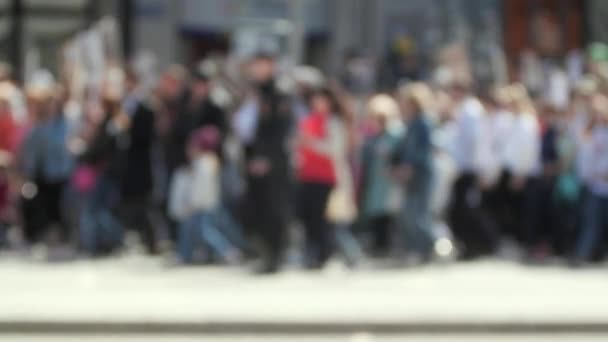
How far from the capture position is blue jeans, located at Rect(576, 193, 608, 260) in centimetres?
1548

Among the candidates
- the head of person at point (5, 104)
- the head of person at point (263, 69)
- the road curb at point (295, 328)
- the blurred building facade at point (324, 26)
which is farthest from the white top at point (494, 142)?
the blurred building facade at point (324, 26)

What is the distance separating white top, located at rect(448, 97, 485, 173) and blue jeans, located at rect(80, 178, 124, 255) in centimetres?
341

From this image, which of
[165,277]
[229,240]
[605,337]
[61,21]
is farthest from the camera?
[61,21]

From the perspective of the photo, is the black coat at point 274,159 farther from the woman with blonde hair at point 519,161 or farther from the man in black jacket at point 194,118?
the woman with blonde hair at point 519,161

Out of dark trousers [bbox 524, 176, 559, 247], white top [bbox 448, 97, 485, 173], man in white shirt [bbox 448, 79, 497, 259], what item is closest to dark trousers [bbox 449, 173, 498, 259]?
man in white shirt [bbox 448, 79, 497, 259]

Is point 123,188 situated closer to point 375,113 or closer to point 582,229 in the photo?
point 375,113

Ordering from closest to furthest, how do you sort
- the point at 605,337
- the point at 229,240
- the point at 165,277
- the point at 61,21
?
the point at 605,337 < the point at 165,277 < the point at 229,240 < the point at 61,21

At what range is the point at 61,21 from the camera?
23.4m

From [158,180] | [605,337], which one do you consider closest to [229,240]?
[158,180]

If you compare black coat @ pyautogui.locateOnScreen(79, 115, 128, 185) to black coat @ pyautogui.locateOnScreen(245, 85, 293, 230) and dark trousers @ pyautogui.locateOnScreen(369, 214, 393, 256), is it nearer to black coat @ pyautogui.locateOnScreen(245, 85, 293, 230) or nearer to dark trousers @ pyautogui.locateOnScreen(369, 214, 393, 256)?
black coat @ pyautogui.locateOnScreen(245, 85, 293, 230)

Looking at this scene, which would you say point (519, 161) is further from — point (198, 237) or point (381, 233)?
point (198, 237)

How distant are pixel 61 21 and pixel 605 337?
45.5 ft

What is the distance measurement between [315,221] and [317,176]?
1.36 feet

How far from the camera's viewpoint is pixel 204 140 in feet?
49.7
